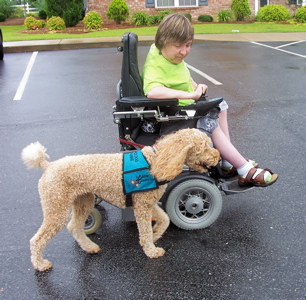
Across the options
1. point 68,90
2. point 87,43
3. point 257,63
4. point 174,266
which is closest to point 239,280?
point 174,266

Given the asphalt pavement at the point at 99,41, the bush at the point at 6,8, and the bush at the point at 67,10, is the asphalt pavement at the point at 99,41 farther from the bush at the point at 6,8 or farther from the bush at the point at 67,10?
the bush at the point at 6,8

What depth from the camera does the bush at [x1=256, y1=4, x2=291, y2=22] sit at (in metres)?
19.1

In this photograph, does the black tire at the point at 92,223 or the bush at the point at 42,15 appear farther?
the bush at the point at 42,15

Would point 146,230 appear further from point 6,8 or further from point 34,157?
point 6,8

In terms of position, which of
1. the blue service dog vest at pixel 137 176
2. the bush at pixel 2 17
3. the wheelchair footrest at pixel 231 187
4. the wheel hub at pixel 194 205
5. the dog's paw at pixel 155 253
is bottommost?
the dog's paw at pixel 155 253

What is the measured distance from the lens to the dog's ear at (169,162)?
8.84 feet

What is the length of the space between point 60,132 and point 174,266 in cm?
345

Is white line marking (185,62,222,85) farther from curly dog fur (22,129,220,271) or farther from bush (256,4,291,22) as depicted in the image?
bush (256,4,291,22)

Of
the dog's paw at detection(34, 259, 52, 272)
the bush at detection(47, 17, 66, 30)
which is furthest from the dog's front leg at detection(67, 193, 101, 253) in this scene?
the bush at detection(47, 17, 66, 30)

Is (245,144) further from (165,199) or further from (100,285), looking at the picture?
(100,285)

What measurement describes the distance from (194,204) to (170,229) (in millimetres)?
328

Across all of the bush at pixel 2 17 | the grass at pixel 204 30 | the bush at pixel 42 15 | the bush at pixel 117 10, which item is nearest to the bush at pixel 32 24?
the grass at pixel 204 30

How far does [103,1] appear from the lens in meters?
19.5

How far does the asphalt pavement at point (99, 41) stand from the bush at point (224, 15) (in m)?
5.15
